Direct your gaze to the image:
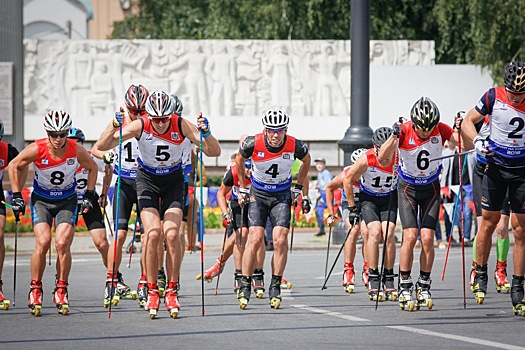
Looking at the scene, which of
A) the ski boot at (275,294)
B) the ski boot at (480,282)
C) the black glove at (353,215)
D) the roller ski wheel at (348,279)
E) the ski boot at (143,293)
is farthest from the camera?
the roller ski wheel at (348,279)

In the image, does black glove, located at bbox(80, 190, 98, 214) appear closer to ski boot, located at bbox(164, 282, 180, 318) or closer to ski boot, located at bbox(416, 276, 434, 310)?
ski boot, located at bbox(164, 282, 180, 318)

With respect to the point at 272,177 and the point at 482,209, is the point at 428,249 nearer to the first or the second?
the point at 482,209

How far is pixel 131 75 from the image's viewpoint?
1556 inches

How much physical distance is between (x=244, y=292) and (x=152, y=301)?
4.69 ft

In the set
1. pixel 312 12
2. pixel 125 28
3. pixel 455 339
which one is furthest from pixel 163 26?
pixel 455 339

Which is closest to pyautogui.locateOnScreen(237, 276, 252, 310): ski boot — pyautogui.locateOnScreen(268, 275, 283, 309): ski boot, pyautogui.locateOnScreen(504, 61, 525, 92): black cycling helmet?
pyautogui.locateOnScreen(268, 275, 283, 309): ski boot

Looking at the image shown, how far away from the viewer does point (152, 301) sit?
1232 cm

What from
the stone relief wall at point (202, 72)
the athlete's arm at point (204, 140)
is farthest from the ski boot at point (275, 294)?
the stone relief wall at point (202, 72)

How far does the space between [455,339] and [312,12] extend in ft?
106

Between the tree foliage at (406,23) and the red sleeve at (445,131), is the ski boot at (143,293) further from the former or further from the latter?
the tree foliage at (406,23)

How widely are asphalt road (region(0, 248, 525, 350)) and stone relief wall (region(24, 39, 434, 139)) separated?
76.8 ft

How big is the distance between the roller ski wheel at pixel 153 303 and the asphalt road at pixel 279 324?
115 mm

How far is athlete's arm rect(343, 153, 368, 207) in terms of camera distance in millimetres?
14305

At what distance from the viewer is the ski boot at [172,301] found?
485 inches
